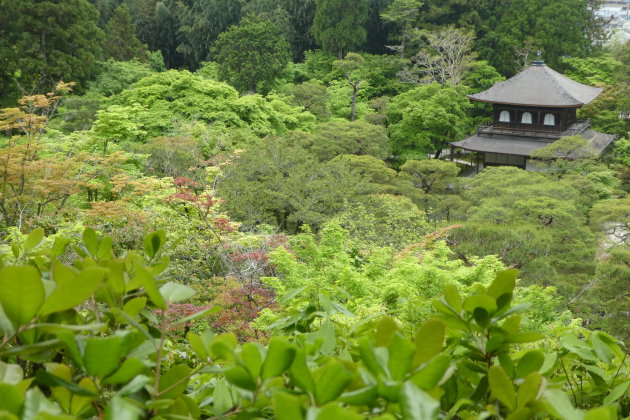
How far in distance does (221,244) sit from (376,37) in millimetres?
18819

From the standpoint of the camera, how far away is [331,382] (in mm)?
473

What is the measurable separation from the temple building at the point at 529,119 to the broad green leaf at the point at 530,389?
1518cm

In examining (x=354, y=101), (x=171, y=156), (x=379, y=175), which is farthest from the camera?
(x=354, y=101)

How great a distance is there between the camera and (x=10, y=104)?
Result: 47.4 ft

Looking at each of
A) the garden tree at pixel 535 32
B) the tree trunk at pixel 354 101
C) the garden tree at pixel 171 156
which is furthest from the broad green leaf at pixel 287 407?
the garden tree at pixel 535 32

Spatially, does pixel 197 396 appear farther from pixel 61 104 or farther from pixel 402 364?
pixel 61 104

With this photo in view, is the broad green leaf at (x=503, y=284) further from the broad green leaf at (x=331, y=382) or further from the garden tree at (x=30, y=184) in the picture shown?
the garden tree at (x=30, y=184)

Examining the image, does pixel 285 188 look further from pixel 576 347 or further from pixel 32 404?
pixel 32 404

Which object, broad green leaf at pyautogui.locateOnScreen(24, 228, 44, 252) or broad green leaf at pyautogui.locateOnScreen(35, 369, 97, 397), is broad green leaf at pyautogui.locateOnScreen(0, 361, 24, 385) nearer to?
broad green leaf at pyautogui.locateOnScreen(35, 369, 97, 397)

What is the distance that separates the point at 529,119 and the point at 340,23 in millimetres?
8070

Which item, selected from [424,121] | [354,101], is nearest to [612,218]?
[424,121]

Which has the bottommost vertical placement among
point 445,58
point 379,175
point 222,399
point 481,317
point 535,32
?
point 379,175

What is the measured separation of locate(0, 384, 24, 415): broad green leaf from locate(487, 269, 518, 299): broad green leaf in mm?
445

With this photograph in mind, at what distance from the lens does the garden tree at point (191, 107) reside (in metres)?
12.4
